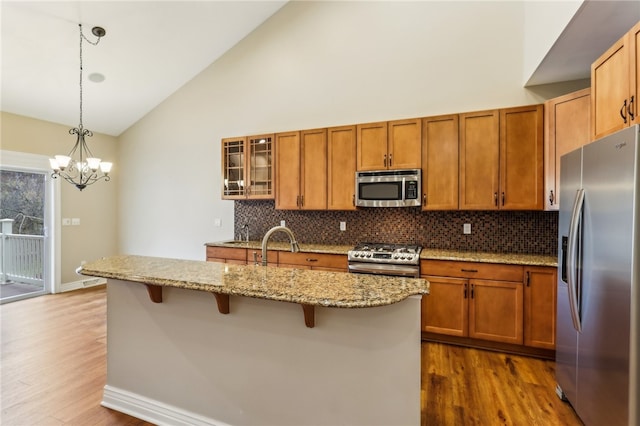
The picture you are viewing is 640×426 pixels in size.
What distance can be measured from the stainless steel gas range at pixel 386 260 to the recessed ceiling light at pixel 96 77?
4261 millimetres

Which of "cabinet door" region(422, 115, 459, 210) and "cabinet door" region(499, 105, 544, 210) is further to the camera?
"cabinet door" region(422, 115, 459, 210)

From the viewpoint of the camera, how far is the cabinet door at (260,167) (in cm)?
430

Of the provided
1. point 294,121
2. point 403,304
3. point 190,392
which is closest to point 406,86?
point 294,121

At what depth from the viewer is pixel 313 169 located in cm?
402

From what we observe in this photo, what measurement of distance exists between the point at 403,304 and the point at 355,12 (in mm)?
4039

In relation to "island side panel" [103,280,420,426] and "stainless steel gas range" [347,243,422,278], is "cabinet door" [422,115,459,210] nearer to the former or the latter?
"stainless steel gas range" [347,243,422,278]

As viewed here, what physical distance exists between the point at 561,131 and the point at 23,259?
7601mm

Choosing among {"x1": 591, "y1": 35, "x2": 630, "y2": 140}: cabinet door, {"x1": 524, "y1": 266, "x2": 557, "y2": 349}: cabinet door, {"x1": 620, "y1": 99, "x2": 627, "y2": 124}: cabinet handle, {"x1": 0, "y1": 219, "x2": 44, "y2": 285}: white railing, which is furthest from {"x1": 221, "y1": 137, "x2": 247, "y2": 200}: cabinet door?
{"x1": 620, "y1": 99, "x2": 627, "y2": 124}: cabinet handle

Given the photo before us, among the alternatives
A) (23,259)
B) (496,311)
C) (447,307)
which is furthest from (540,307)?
(23,259)

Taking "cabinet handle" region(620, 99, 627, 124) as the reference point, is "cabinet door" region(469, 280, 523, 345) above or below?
below

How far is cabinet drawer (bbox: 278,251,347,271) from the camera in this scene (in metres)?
3.59

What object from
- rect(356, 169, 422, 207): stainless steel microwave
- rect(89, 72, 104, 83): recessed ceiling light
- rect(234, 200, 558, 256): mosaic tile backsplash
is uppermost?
rect(89, 72, 104, 83): recessed ceiling light

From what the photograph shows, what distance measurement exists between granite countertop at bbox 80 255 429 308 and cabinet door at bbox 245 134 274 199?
7.51 ft

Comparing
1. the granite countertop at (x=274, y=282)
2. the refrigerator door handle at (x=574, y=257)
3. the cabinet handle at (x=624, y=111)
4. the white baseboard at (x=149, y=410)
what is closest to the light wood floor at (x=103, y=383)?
the white baseboard at (x=149, y=410)
